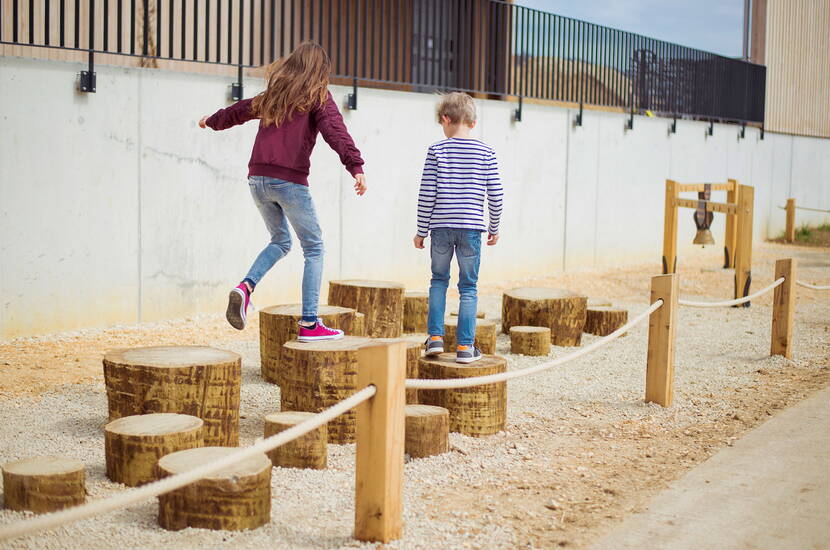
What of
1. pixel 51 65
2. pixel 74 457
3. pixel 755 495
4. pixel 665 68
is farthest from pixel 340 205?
pixel 665 68

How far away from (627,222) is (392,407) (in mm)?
11864

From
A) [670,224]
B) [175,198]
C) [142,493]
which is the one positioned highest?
[175,198]

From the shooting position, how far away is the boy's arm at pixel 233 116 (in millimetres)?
5379

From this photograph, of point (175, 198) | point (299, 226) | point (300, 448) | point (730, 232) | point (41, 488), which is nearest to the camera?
point (41, 488)

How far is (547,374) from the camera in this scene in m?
6.93

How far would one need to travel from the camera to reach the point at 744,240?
9945 mm

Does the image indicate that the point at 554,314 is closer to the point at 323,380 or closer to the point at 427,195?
the point at 427,195

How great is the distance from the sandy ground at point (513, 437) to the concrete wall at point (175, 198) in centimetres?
39

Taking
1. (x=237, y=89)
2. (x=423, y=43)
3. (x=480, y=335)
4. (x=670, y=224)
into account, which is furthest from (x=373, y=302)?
(x=423, y=43)

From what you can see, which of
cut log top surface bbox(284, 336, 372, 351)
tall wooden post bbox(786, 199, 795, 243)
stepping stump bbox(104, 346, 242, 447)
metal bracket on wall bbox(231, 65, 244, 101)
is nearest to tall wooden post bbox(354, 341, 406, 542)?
stepping stump bbox(104, 346, 242, 447)

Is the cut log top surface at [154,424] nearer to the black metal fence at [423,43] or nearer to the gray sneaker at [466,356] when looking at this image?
the gray sneaker at [466,356]

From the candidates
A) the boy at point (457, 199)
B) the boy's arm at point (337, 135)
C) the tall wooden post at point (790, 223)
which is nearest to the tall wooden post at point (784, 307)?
the boy at point (457, 199)

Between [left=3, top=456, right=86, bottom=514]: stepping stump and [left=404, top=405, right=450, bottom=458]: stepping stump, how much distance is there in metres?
1.56

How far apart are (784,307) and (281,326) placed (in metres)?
4.01
